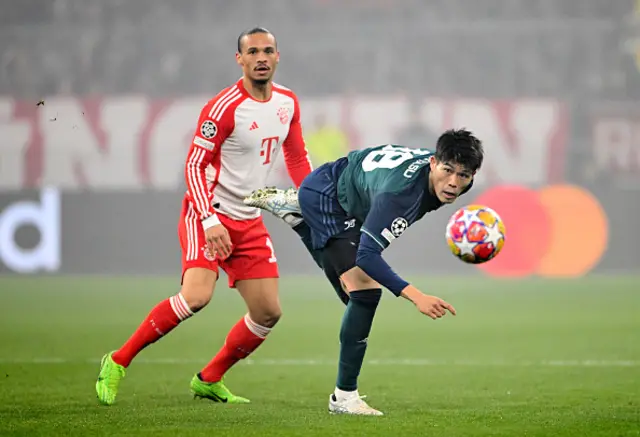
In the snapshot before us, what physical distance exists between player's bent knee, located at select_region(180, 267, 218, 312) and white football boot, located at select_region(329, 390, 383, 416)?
3.28 feet

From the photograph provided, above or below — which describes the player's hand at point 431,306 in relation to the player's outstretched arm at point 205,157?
below

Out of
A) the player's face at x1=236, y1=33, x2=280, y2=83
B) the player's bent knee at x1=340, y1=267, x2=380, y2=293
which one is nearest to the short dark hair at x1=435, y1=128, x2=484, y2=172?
the player's bent knee at x1=340, y1=267, x2=380, y2=293

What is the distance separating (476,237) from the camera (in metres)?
6.43

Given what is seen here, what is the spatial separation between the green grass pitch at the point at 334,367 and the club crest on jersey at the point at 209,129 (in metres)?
1.62

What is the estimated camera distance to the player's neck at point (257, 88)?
732 cm

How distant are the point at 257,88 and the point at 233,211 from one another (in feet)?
2.55

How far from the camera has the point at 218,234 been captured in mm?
7023

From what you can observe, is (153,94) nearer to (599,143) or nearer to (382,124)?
(382,124)

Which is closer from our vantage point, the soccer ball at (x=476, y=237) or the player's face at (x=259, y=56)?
the soccer ball at (x=476, y=237)

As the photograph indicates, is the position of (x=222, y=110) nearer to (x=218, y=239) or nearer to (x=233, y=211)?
(x=233, y=211)

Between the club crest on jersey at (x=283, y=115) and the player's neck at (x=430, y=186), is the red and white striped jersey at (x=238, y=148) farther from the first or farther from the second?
the player's neck at (x=430, y=186)

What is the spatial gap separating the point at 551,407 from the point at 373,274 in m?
1.68

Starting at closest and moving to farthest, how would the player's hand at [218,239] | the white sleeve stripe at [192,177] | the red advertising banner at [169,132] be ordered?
1. the player's hand at [218,239]
2. the white sleeve stripe at [192,177]
3. the red advertising banner at [169,132]

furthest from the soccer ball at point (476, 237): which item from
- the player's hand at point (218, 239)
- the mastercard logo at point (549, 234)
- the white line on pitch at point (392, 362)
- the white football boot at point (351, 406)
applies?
the mastercard logo at point (549, 234)
